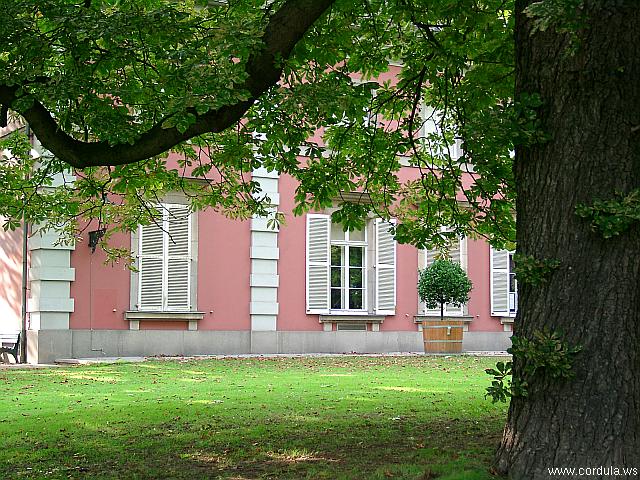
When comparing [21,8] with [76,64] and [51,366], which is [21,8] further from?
[51,366]

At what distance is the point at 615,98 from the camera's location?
5480mm

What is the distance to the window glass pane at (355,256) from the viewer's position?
20453 mm

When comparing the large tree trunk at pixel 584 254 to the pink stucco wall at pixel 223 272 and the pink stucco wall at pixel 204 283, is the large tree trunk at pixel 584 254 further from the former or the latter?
the pink stucco wall at pixel 223 272

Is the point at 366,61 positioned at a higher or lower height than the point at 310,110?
higher

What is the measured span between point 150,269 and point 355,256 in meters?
4.68

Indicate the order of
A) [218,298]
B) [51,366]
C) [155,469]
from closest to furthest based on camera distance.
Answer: [155,469] → [51,366] → [218,298]

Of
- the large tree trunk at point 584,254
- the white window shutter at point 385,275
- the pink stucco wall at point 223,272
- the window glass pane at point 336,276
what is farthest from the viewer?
the white window shutter at point 385,275

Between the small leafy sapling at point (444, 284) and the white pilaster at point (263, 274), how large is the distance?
10.4 feet

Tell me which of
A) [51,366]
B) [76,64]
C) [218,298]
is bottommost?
[51,366]

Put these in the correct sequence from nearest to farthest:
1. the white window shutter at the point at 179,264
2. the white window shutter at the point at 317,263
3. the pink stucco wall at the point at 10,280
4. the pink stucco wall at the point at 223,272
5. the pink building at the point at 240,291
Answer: the pink building at the point at 240,291
the pink stucco wall at the point at 10,280
the white window shutter at the point at 179,264
the pink stucco wall at the point at 223,272
the white window shutter at the point at 317,263

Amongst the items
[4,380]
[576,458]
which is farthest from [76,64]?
[4,380]

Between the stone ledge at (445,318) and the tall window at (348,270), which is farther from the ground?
the tall window at (348,270)

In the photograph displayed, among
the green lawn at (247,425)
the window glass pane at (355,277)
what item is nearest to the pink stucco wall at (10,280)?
the green lawn at (247,425)

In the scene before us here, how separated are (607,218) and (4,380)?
1001 centimetres
